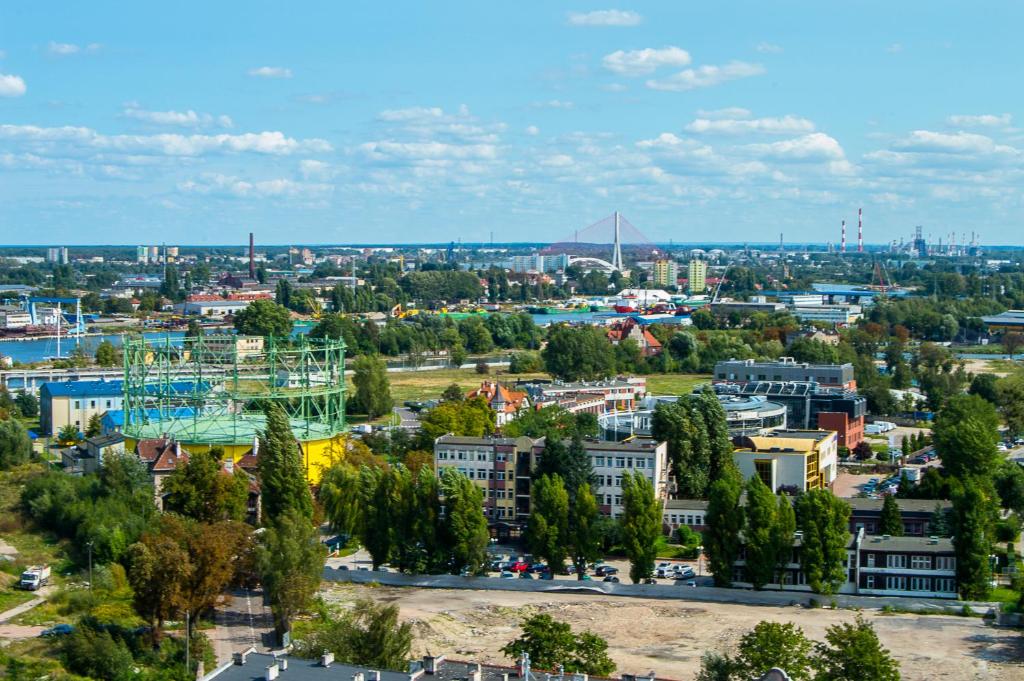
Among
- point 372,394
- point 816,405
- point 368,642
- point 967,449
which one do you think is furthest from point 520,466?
point 372,394

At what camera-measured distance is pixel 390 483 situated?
80.7 feet

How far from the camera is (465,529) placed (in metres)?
24.2

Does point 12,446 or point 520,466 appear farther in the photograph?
point 12,446

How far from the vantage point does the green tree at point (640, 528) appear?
23688 mm

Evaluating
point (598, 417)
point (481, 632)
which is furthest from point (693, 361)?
point (481, 632)

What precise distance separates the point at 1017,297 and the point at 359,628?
86828 millimetres

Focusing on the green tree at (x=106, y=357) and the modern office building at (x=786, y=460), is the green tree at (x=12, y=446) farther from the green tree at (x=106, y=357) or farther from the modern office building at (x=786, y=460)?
the green tree at (x=106, y=357)

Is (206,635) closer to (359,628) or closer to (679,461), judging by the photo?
(359,628)

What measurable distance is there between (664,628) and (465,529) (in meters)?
4.39

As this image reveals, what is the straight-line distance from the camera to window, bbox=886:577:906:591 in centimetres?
2316

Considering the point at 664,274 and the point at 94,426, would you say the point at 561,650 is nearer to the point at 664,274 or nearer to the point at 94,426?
the point at 94,426

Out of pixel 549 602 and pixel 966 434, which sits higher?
pixel 966 434

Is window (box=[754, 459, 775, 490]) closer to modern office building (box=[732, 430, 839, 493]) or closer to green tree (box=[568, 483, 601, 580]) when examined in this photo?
modern office building (box=[732, 430, 839, 493])

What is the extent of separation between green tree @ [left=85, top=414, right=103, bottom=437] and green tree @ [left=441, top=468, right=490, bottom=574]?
15664 millimetres
